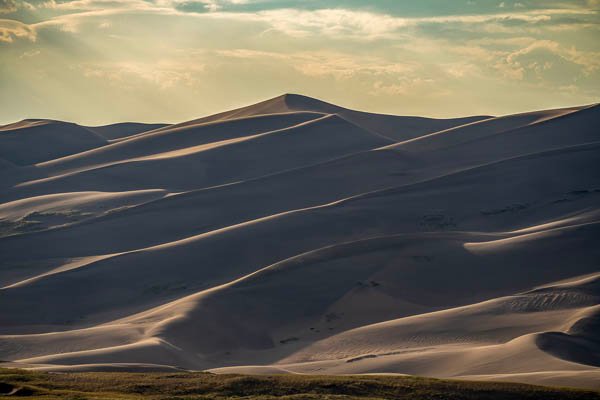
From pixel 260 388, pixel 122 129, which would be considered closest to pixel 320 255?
pixel 260 388

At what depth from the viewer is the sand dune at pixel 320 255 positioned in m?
41.3

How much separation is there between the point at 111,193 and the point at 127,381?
211 feet

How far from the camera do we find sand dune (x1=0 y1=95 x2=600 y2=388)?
41.3 m

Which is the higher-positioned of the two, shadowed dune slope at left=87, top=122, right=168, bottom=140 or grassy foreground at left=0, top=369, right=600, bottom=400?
shadowed dune slope at left=87, top=122, right=168, bottom=140

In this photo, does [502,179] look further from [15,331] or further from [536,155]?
[15,331]

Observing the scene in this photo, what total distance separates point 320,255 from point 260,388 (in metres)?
27.4

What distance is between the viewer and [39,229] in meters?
81.8

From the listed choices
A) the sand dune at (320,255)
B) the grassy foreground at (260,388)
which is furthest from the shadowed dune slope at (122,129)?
the grassy foreground at (260,388)

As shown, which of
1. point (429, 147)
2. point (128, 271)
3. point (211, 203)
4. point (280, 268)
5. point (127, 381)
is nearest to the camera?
point (127, 381)

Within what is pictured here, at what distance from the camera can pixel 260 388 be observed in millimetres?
29562

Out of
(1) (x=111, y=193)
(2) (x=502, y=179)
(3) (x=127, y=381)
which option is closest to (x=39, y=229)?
(1) (x=111, y=193)

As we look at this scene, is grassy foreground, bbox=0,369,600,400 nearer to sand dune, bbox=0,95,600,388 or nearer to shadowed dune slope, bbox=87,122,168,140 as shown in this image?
sand dune, bbox=0,95,600,388

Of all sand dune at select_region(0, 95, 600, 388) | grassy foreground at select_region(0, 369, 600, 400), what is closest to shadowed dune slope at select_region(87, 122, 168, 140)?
sand dune at select_region(0, 95, 600, 388)

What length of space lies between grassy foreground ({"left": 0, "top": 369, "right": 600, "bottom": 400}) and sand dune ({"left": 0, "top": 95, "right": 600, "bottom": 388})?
259 centimetres
